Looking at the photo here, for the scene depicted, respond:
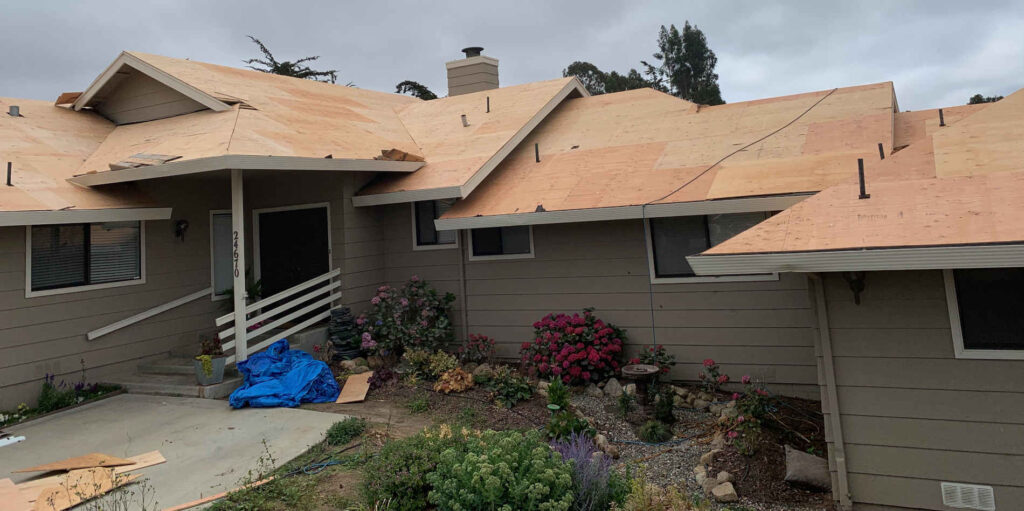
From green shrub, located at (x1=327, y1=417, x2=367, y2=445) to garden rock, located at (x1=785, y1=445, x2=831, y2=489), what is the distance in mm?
4093

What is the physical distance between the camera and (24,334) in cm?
712

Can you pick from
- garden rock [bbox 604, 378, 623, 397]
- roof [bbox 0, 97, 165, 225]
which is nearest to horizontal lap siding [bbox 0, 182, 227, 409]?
roof [bbox 0, 97, 165, 225]

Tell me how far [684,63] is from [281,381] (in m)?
34.9

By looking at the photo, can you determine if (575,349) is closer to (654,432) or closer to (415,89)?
(654,432)

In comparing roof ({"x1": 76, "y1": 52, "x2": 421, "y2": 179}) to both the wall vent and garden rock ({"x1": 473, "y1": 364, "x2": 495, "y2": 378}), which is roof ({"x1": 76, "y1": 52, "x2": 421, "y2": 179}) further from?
the wall vent

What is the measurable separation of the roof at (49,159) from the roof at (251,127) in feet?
1.00

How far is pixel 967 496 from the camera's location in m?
3.88

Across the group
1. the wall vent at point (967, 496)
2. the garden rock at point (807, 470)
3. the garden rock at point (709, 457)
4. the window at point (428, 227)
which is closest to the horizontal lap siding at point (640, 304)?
the window at point (428, 227)

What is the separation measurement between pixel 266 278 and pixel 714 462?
27.1 ft

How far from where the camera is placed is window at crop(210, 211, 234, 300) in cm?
962

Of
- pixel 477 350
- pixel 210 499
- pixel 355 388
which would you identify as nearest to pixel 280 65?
pixel 477 350

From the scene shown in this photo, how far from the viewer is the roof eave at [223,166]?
654 cm

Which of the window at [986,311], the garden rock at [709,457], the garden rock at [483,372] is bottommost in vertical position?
the garden rock at [709,457]

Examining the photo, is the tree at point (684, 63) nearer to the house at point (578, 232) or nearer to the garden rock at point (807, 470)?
the house at point (578, 232)
